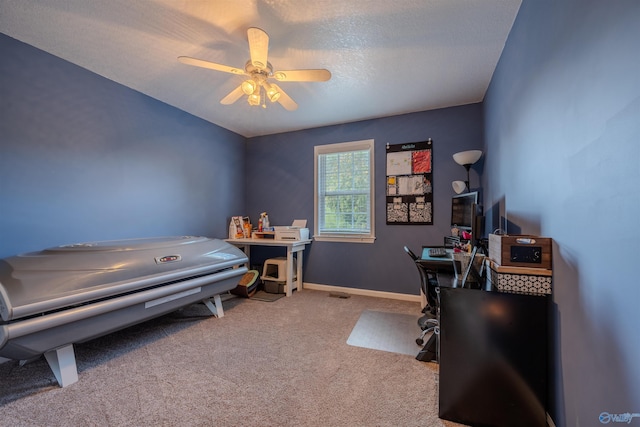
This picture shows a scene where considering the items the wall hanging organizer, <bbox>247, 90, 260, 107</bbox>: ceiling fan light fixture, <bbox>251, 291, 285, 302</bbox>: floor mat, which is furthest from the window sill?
<bbox>247, 90, 260, 107</bbox>: ceiling fan light fixture

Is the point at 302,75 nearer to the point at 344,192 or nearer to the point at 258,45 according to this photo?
the point at 258,45

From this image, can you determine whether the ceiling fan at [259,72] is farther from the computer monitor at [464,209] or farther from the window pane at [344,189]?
the window pane at [344,189]

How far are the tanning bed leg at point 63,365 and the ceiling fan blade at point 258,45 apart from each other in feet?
7.73

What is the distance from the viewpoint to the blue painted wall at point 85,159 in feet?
6.70

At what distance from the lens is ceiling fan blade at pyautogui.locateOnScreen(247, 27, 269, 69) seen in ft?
5.44

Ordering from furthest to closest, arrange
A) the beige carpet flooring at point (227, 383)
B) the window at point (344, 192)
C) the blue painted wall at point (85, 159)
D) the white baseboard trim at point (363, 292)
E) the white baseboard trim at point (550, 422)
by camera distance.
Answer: the window at point (344, 192)
the white baseboard trim at point (363, 292)
the blue painted wall at point (85, 159)
the beige carpet flooring at point (227, 383)
the white baseboard trim at point (550, 422)

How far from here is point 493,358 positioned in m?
1.37

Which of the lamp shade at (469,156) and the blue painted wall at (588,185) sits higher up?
the lamp shade at (469,156)

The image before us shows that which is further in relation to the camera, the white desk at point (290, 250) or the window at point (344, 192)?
the window at point (344, 192)

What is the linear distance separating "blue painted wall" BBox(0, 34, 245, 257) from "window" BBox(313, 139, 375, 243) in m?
1.73

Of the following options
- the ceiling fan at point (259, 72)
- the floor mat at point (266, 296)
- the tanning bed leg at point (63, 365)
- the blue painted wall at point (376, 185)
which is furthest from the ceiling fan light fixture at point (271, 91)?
the floor mat at point (266, 296)

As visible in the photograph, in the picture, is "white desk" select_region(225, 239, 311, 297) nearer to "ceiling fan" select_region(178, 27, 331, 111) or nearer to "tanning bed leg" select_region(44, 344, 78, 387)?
"ceiling fan" select_region(178, 27, 331, 111)

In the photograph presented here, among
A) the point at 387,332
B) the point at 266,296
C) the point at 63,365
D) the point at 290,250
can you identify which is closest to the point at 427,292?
the point at 387,332

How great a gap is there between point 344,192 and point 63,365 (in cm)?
328
